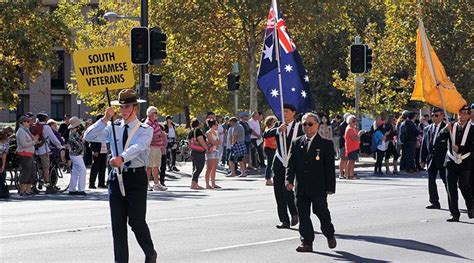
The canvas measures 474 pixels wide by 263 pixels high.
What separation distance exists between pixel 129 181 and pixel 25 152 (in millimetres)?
12098

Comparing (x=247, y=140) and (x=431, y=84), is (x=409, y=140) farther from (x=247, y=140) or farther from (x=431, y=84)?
(x=431, y=84)

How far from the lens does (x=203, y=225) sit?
51.7 ft

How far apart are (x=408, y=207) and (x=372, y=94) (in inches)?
1329

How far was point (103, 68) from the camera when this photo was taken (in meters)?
11.9

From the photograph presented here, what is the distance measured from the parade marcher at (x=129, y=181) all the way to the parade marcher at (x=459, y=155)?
7.26 m

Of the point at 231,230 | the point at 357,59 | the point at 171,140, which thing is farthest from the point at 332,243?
the point at 357,59

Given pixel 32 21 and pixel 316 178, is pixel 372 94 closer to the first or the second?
pixel 32 21

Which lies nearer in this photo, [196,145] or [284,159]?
[284,159]

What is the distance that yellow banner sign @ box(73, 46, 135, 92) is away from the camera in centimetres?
1191

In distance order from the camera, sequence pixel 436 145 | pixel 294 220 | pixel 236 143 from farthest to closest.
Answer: pixel 236 143 < pixel 436 145 < pixel 294 220

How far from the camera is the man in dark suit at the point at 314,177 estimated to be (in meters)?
13.0

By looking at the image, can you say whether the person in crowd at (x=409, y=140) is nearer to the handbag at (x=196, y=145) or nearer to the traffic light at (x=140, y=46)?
the traffic light at (x=140, y=46)

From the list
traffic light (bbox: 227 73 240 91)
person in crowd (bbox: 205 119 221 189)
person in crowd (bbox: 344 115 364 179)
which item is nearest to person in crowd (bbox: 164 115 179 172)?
traffic light (bbox: 227 73 240 91)

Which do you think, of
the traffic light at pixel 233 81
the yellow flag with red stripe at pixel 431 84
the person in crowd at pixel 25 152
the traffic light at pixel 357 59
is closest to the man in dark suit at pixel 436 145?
the yellow flag with red stripe at pixel 431 84
